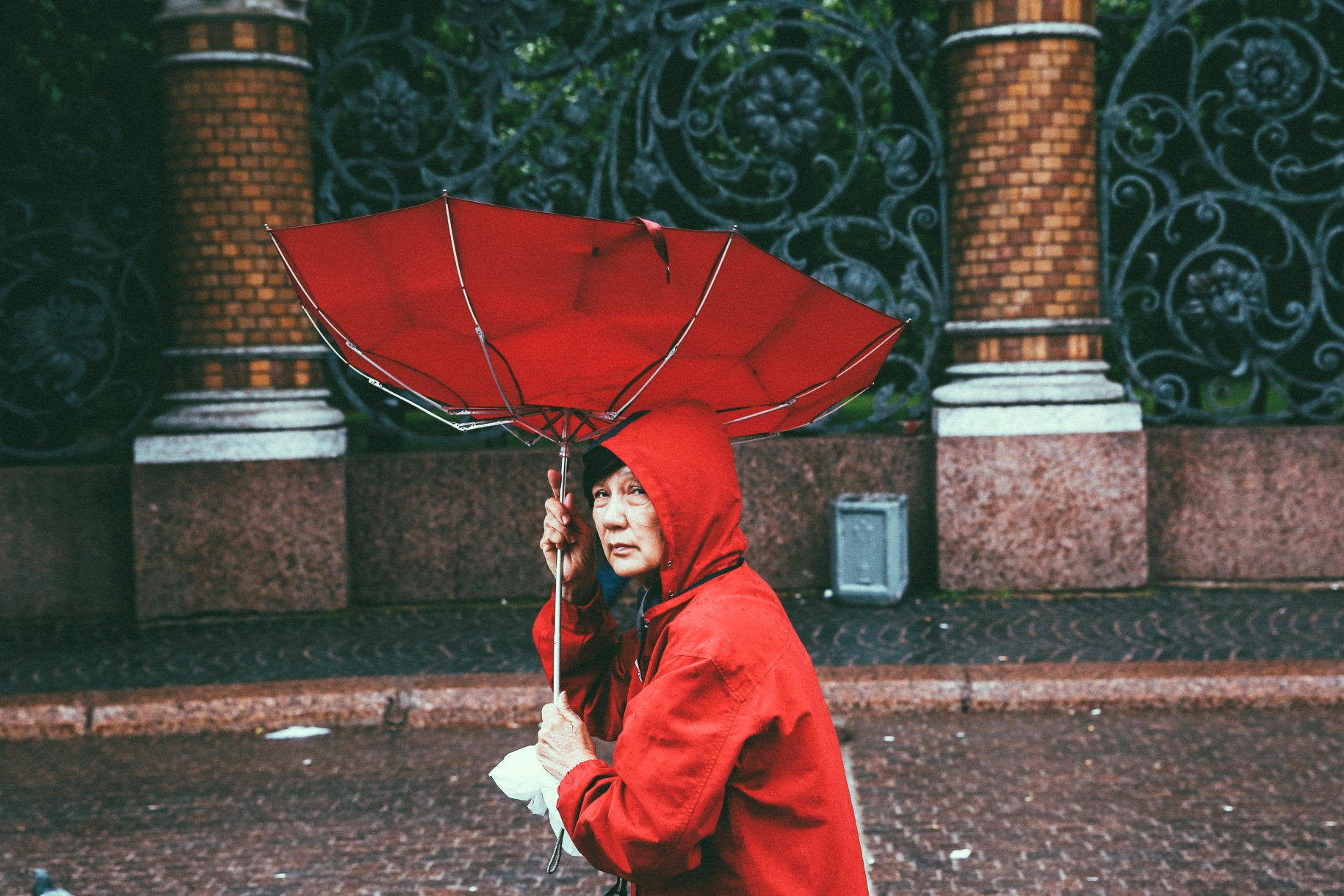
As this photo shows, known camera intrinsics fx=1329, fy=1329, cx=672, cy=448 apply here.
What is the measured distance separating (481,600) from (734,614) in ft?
21.5

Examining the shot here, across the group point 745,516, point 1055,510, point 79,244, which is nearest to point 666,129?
point 745,516

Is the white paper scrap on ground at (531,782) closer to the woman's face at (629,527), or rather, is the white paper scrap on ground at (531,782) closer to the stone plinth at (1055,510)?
the woman's face at (629,527)

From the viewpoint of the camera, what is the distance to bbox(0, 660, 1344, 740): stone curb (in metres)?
6.20

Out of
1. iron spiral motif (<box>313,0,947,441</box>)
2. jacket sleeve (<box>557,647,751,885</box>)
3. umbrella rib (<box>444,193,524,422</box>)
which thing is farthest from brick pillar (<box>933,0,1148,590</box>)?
jacket sleeve (<box>557,647,751,885</box>)

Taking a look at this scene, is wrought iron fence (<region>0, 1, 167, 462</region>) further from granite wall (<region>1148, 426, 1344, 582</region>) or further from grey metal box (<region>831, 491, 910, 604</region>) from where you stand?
granite wall (<region>1148, 426, 1344, 582</region>)

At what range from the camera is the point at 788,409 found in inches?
106

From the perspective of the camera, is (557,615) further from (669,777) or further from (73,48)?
(73,48)

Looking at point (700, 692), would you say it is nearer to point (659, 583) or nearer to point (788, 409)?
point (659, 583)

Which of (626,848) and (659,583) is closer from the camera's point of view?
(626,848)

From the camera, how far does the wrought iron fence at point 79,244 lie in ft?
28.3

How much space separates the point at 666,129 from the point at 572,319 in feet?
22.5

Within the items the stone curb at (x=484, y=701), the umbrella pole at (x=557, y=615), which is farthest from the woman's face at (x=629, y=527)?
the stone curb at (x=484, y=701)

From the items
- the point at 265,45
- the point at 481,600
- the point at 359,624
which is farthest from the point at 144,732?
the point at 265,45

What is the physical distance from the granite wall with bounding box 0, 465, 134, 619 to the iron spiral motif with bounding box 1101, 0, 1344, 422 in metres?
6.57
